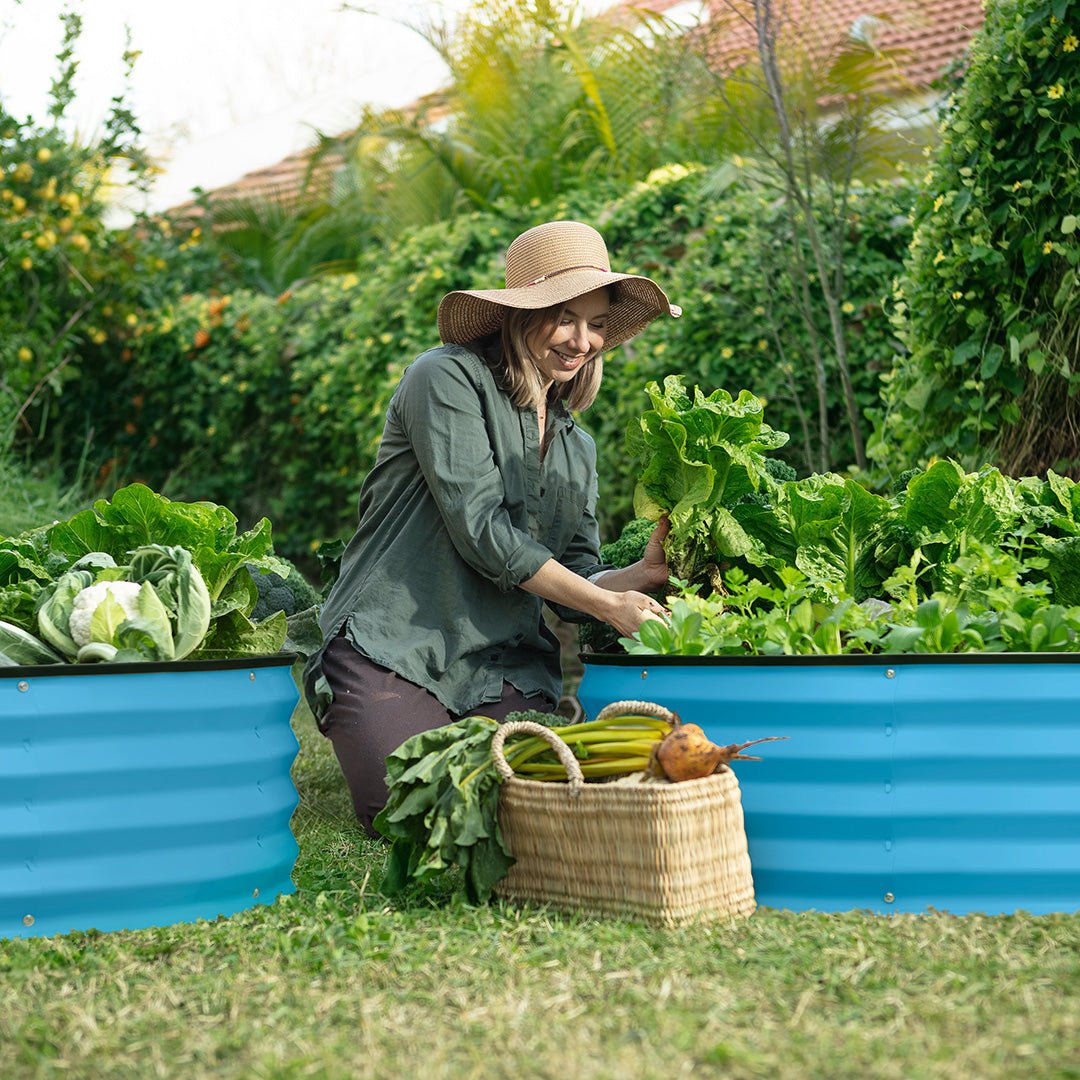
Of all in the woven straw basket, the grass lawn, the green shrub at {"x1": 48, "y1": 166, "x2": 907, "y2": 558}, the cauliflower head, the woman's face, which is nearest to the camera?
the grass lawn

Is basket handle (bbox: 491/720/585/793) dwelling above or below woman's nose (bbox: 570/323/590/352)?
below

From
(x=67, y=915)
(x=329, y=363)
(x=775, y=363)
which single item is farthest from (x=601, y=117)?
(x=67, y=915)

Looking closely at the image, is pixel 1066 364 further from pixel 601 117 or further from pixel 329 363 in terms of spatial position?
pixel 329 363

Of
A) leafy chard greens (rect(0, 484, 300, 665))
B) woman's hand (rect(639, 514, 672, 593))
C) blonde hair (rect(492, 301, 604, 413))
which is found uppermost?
blonde hair (rect(492, 301, 604, 413))

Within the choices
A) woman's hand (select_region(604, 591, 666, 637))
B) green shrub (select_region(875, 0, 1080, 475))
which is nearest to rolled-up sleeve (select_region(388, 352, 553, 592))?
woman's hand (select_region(604, 591, 666, 637))

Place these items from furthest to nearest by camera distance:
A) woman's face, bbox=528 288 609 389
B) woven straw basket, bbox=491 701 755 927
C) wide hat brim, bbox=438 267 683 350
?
woman's face, bbox=528 288 609 389
wide hat brim, bbox=438 267 683 350
woven straw basket, bbox=491 701 755 927

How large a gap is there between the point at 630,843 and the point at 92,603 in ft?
4.30

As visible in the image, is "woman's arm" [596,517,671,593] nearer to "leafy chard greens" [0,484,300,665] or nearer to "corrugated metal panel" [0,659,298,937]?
"leafy chard greens" [0,484,300,665]

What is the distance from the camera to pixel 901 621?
3084 mm

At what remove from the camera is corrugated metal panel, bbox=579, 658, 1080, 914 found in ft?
9.17

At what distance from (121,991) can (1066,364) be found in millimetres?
3231

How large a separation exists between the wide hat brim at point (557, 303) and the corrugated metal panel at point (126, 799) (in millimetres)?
1320

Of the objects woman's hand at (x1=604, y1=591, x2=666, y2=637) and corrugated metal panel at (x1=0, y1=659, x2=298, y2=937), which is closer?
corrugated metal panel at (x1=0, y1=659, x2=298, y2=937)

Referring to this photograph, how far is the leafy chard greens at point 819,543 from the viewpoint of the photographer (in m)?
3.02
